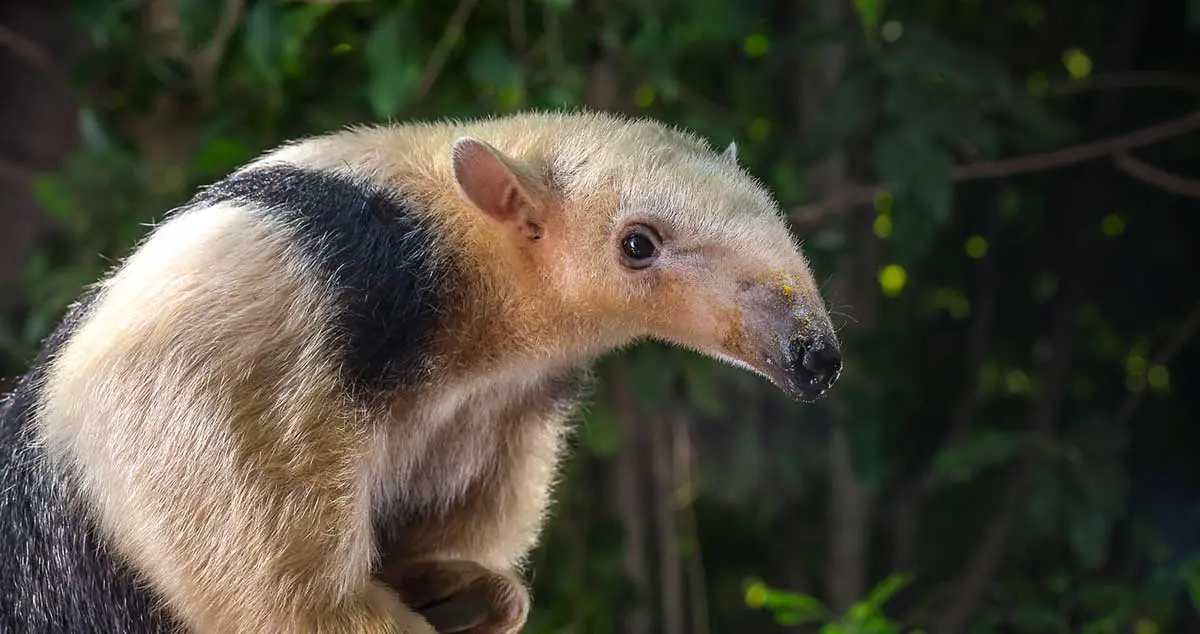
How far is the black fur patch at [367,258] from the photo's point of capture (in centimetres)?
132

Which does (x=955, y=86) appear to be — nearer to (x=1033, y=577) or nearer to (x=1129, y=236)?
(x=1129, y=236)

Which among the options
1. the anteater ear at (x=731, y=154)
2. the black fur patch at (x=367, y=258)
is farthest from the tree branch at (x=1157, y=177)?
the black fur patch at (x=367, y=258)

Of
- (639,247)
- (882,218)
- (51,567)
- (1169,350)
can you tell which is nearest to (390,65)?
(639,247)

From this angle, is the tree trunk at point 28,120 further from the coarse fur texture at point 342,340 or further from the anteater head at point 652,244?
the anteater head at point 652,244

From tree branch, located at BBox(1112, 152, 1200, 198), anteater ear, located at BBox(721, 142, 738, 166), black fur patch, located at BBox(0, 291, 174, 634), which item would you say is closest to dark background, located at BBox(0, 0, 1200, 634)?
tree branch, located at BBox(1112, 152, 1200, 198)

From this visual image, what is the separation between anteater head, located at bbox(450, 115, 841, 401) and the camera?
132cm

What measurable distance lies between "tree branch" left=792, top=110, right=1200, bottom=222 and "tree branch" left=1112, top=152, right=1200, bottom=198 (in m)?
0.03

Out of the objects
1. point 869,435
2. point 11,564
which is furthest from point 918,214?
point 11,564

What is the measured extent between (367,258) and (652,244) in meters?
0.33

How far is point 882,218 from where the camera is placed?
2.85 meters

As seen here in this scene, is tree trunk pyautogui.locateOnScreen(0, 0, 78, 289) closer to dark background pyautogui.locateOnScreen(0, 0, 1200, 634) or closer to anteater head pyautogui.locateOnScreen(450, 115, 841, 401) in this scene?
dark background pyautogui.locateOnScreen(0, 0, 1200, 634)

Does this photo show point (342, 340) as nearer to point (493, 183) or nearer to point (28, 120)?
point (493, 183)

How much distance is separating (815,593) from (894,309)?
0.94 meters

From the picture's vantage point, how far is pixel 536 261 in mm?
1486
